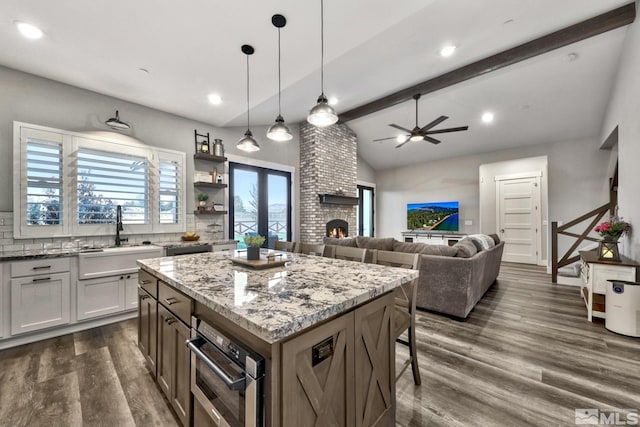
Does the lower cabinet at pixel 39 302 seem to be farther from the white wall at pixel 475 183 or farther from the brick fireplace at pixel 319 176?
the white wall at pixel 475 183

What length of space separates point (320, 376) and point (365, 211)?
792 centimetres

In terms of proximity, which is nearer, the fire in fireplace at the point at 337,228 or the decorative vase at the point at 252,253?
the decorative vase at the point at 252,253

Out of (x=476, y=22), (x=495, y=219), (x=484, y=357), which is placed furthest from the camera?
(x=495, y=219)

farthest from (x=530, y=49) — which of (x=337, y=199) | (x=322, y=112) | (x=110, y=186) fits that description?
(x=110, y=186)

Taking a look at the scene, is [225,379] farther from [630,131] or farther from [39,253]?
[630,131]

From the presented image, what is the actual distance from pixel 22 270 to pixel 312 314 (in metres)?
3.34

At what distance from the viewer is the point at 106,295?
2.91 m

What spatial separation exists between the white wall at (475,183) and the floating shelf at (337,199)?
251cm

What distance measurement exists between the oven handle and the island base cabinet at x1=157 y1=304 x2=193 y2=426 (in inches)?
6.3

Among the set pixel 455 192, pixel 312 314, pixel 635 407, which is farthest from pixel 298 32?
pixel 455 192

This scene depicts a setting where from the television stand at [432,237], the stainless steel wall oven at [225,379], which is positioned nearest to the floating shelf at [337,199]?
the television stand at [432,237]

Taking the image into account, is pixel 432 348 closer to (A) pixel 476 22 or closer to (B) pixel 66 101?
(A) pixel 476 22

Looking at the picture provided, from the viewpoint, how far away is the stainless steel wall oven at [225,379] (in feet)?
2.80

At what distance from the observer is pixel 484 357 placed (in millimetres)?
2211
